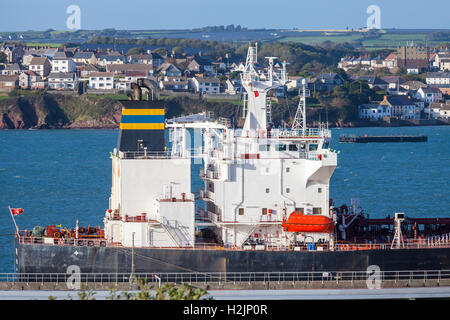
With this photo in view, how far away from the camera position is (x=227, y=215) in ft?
89.2

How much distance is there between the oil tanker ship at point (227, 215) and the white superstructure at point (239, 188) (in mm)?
27

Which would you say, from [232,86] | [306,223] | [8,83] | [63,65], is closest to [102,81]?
[8,83]

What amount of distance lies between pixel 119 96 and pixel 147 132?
10473 centimetres

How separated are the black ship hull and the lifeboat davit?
620 mm

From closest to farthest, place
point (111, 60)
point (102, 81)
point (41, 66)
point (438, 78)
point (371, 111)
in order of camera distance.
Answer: point (371, 111), point (102, 81), point (41, 66), point (111, 60), point (438, 78)

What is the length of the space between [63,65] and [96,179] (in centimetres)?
9468

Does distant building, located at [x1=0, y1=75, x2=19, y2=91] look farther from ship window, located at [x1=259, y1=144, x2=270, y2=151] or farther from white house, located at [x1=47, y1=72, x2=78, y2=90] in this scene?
ship window, located at [x1=259, y1=144, x2=270, y2=151]

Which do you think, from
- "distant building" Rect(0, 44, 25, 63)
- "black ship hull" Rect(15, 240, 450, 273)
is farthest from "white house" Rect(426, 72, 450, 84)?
"black ship hull" Rect(15, 240, 450, 273)

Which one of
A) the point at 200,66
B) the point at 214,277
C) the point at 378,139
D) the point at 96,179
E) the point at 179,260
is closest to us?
the point at 214,277

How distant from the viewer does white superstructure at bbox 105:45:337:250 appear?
26.9 meters

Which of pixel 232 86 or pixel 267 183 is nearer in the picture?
pixel 267 183

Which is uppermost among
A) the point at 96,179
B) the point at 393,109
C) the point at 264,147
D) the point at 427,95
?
the point at 427,95

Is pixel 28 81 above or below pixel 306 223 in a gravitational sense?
above

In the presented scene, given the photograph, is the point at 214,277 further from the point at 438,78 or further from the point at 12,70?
the point at 438,78
